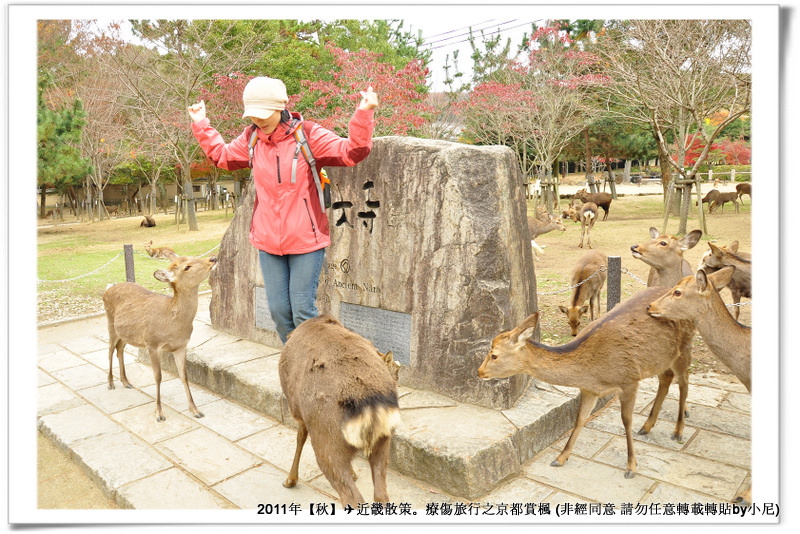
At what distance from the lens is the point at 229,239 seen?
5957mm

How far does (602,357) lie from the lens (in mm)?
3543

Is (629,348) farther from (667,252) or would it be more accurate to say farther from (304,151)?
(304,151)

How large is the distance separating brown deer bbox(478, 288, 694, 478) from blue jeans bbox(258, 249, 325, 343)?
1257 millimetres

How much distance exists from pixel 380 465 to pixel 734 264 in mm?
4677

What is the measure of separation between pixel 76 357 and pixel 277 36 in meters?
13.8

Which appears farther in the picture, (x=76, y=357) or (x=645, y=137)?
(x=645, y=137)

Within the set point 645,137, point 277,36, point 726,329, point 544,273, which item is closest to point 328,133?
point 726,329

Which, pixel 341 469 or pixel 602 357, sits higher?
pixel 602 357

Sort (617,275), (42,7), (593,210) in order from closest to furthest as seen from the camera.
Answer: (42,7) → (617,275) → (593,210)

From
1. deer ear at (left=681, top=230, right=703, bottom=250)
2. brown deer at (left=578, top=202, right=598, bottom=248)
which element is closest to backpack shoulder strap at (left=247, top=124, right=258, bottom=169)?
deer ear at (left=681, top=230, right=703, bottom=250)

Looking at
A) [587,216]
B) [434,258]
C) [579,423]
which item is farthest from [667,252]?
[587,216]

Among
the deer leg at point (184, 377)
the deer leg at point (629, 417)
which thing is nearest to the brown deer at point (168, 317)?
the deer leg at point (184, 377)

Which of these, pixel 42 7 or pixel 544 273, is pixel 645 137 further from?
pixel 42 7

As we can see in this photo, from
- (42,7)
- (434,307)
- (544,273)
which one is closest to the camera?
(42,7)
